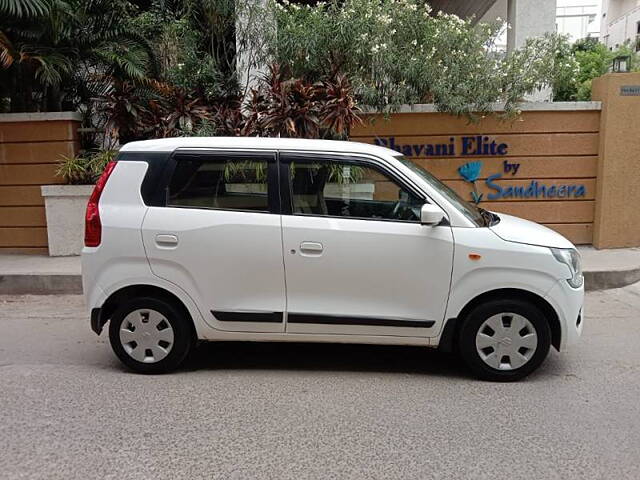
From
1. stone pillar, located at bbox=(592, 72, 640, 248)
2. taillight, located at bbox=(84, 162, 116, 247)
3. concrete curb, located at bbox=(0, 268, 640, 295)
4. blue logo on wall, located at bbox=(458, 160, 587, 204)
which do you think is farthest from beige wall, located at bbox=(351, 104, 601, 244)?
taillight, located at bbox=(84, 162, 116, 247)

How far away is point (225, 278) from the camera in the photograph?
461 cm

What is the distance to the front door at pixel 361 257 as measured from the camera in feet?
14.8

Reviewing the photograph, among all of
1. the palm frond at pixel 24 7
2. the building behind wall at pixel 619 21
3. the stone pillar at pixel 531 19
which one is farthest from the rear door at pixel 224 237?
the building behind wall at pixel 619 21

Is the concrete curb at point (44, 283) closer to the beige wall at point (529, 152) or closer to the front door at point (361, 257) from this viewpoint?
the beige wall at point (529, 152)

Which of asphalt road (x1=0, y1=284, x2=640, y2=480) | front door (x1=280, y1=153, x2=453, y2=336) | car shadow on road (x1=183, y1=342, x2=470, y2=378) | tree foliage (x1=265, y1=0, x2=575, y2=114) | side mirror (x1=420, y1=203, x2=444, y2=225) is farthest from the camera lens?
tree foliage (x1=265, y1=0, x2=575, y2=114)

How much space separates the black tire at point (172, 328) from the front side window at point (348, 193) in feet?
4.18

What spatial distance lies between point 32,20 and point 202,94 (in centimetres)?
247

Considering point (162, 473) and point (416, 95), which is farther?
point (416, 95)

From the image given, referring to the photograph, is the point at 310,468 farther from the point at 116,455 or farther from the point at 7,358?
the point at 7,358

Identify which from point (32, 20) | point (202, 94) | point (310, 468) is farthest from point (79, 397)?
point (32, 20)

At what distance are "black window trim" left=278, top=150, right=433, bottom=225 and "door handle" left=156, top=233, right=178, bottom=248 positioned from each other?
0.87 m

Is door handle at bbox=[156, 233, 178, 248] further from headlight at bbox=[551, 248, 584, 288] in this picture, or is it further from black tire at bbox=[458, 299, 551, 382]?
headlight at bbox=[551, 248, 584, 288]

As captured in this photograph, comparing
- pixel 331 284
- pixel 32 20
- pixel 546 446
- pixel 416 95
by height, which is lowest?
pixel 546 446

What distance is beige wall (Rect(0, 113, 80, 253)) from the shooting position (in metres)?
8.87
